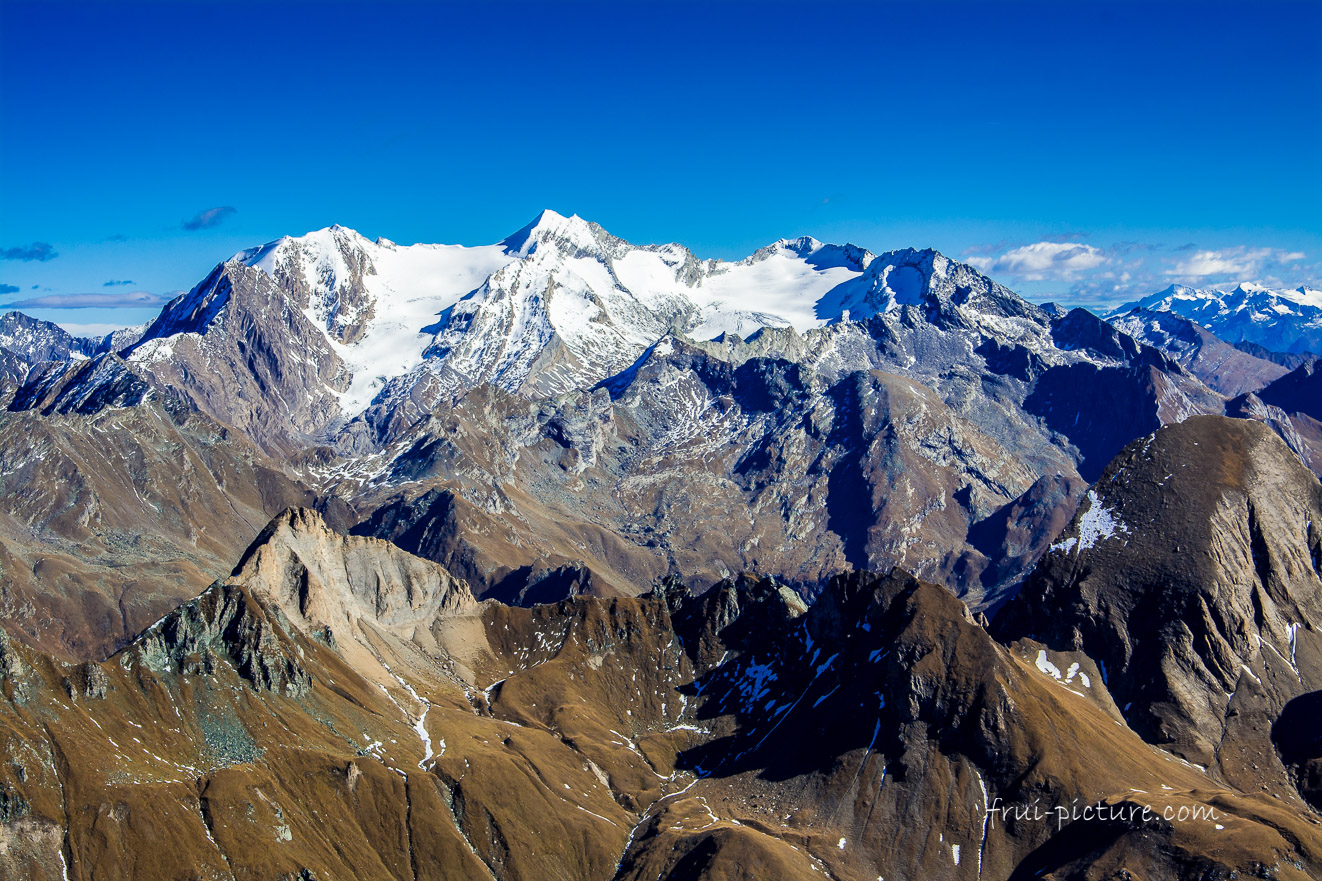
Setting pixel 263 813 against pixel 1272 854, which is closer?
pixel 1272 854

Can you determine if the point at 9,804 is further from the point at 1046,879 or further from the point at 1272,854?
the point at 1272,854

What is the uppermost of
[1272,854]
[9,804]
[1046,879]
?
[9,804]

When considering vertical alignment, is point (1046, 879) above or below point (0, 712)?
below

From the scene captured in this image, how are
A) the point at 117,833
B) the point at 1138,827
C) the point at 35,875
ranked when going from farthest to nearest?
the point at 1138,827 → the point at 117,833 → the point at 35,875

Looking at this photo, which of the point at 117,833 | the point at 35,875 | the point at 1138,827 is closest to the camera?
the point at 35,875

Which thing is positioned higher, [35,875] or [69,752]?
[69,752]

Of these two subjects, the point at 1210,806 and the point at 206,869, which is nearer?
the point at 206,869

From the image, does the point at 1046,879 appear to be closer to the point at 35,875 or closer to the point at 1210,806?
the point at 1210,806

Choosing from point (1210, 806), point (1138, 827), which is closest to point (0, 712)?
point (1138, 827)

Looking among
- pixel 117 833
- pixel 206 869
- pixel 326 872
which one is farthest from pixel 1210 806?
pixel 117 833
